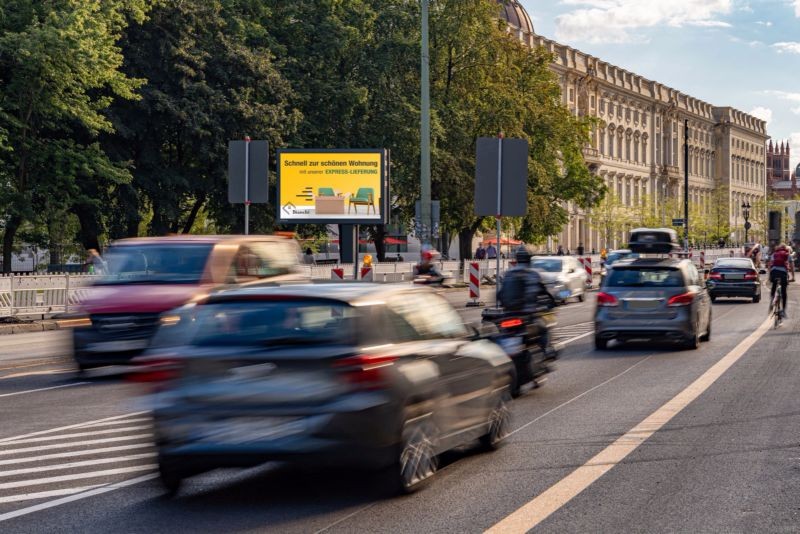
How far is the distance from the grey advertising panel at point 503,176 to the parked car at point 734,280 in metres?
9.55

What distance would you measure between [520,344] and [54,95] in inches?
1137

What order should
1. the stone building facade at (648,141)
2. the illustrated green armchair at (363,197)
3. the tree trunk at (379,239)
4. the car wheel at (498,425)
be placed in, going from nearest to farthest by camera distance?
the car wheel at (498,425) < the illustrated green armchair at (363,197) < the tree trunk at (379,239) < the stone building facade at (648,141)

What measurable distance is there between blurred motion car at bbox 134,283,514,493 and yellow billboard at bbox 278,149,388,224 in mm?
30603

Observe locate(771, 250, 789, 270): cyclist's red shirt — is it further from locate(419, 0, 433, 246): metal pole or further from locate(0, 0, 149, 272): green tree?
locate(0, 0, 149, 272): green tree

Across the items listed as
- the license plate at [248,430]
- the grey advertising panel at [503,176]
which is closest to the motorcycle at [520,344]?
the license plate at [248,430]

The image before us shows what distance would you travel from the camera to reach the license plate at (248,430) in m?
7.38

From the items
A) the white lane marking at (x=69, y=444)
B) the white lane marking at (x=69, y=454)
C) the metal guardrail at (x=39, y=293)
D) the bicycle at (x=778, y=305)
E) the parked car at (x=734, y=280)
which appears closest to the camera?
the white lane marking at (x=69, y=454)

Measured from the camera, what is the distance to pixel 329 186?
39062 millimetres

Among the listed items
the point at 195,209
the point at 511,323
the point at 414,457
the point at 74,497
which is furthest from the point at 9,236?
the point at 414,457

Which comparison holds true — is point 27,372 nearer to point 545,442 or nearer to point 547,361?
point 547,361

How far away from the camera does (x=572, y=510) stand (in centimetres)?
741

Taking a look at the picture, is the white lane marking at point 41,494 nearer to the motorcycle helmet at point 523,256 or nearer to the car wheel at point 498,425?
the car wheel at point 498,425

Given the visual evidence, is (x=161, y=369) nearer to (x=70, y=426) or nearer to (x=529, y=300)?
(x=70, y=426)

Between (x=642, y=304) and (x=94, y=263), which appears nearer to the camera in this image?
(x=642, y=304)
